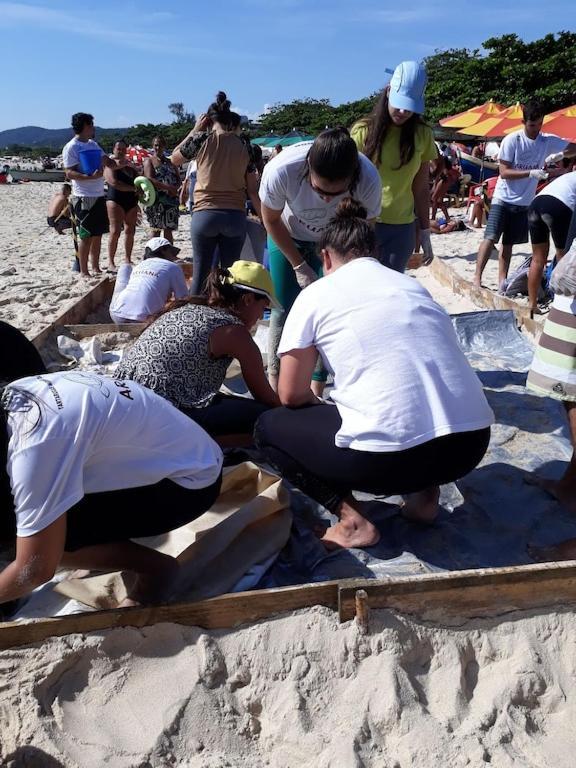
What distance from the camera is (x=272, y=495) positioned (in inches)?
94.1

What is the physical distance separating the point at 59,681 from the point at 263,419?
1177 mm

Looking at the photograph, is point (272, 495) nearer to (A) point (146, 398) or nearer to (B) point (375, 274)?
(A) point (146, 398)

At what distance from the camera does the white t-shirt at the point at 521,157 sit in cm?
568

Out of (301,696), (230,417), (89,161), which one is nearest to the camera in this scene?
(301,696)

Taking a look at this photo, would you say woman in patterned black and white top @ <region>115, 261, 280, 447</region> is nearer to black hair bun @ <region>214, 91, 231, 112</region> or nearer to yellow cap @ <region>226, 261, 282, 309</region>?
yellow cap @ <region>226, 261, 282, 309</region>

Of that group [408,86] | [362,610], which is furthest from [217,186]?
[362,610]

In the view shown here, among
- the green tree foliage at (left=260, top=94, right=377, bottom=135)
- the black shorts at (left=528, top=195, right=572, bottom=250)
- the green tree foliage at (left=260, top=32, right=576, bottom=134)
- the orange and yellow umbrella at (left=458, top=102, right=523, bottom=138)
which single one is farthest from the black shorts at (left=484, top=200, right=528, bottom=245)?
the green tree foliage at (left=260, top=94, right=377, bottom=135)

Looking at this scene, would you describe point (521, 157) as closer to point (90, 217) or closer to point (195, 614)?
point (90, 217)

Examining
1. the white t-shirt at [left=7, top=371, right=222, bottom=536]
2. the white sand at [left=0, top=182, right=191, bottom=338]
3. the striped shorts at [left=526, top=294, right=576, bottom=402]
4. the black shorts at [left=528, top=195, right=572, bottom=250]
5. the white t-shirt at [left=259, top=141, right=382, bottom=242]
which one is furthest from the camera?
the white sand at [left=0, top=182, right=191, bottom=338]

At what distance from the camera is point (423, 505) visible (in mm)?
2508

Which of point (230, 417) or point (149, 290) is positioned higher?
point (149, 290)

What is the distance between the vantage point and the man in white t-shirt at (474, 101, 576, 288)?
566cm

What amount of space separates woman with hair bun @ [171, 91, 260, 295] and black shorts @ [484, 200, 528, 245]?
235cm

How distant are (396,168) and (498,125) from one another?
524 inches
